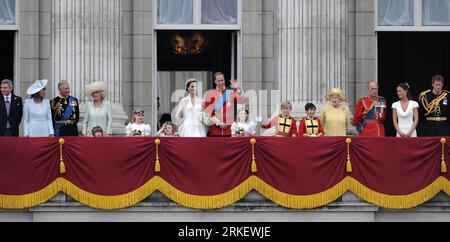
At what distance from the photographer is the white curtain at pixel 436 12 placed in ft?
99.0

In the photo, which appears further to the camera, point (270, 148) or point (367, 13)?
point (367, 13)

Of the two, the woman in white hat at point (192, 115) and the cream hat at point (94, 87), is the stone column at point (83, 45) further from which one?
the woman in white hat at point (192, 115)

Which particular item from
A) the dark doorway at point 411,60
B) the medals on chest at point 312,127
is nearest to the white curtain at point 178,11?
the medals on chest at point 312,127

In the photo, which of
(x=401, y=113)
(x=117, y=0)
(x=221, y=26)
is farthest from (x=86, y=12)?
(x=401, y=113)

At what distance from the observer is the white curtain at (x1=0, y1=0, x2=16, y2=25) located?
29.9 m

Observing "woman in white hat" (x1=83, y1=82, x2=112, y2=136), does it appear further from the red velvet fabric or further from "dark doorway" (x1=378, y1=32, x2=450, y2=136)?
"dark doorway" (x1=378, y1=32, x2=450, y2=136)

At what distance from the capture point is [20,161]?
78.6 feet

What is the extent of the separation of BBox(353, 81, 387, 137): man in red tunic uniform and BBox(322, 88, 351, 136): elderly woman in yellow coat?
1.16 feet

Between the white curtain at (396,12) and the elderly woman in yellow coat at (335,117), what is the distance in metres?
4.44

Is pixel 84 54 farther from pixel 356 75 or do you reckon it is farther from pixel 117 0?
pixel 356 75

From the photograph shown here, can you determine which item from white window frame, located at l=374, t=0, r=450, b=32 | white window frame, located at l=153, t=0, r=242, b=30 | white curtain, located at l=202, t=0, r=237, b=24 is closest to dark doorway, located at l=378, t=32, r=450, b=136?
white window frame, located at l=374, t=0, r=450, b=32

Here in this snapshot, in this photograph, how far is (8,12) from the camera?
29.9m

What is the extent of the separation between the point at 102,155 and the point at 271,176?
3146 millimetres

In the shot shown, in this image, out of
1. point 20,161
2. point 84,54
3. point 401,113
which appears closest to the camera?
point 20,161
